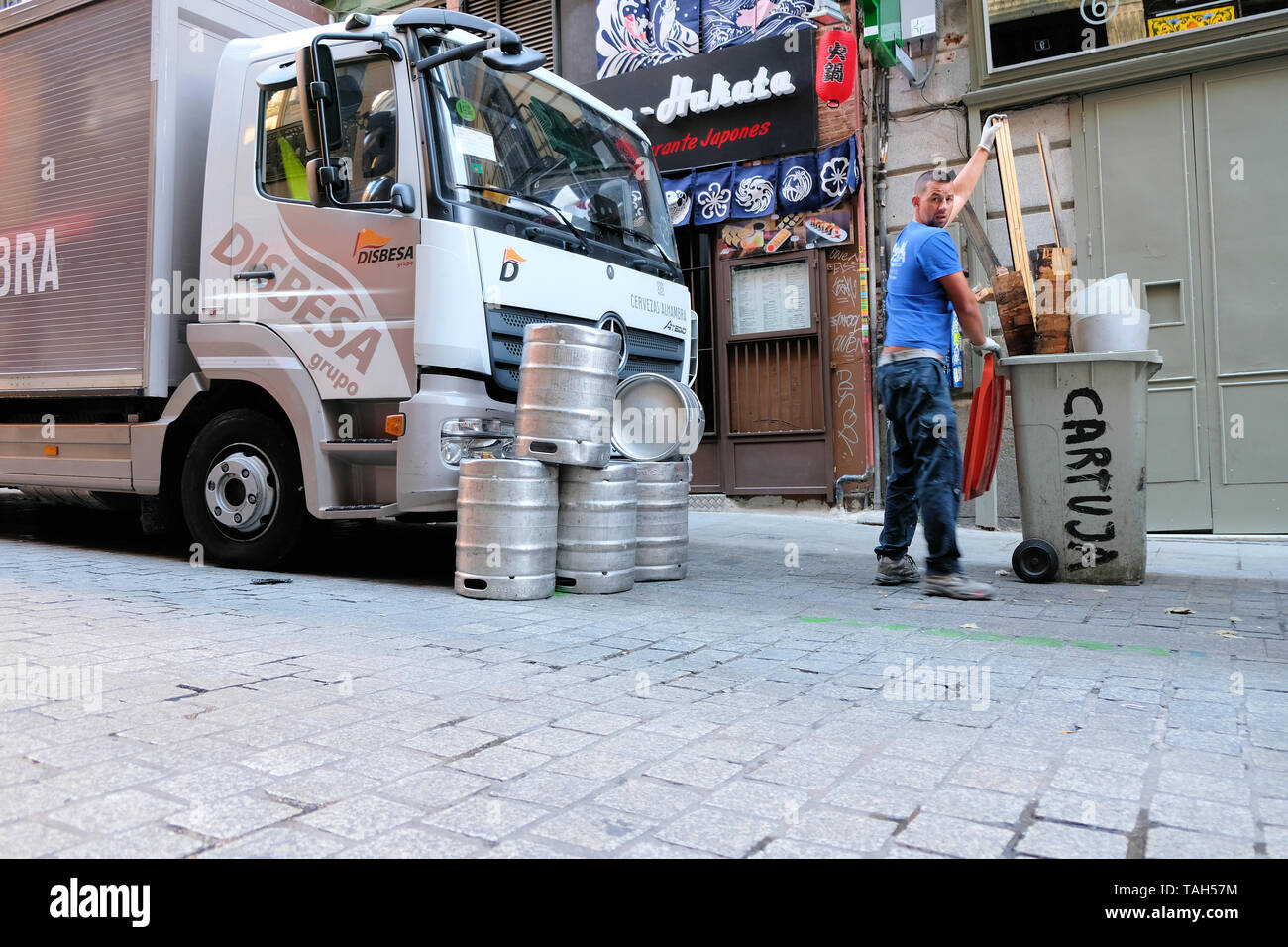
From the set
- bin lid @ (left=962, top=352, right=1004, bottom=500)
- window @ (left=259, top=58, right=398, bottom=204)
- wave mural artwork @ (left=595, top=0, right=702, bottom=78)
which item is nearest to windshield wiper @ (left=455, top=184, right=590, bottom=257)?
window @ (left=259, top=58, right=398, bottom=204)

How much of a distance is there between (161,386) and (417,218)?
83.6 inches

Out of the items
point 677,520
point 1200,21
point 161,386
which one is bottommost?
point 677,520

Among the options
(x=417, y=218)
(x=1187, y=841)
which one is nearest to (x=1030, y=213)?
(x=417, y=218)

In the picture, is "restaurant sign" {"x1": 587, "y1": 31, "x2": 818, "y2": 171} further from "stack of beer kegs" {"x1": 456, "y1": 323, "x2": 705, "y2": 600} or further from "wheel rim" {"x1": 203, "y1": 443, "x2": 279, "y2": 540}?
"wheel rim" {"x1": 203, "y1": 443, "x2": 279, "y2": 540}

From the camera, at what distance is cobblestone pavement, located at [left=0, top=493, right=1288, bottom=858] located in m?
1.89

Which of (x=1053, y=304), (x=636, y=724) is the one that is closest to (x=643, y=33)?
(x=1053, y=304)

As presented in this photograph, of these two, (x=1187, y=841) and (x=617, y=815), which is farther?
(x=617, y=815)

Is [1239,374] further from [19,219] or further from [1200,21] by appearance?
[19,219]

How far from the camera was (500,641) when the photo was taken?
3711mm

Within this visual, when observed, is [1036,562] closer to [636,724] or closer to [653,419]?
[653,419]

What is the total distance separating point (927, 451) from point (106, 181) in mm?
5112

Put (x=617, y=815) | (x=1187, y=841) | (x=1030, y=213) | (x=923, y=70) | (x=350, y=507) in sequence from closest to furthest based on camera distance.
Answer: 1. (x=1187, y=841)
2. (x=617, y=815)
3. (x=350, y=507)
4. (x=1030, y=213)
5. (x=923, y=70)

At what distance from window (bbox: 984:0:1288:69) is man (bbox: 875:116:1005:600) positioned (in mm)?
4489

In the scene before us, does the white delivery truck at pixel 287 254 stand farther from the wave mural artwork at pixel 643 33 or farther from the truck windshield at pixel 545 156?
the wave mural artwork at pixel 643 33
